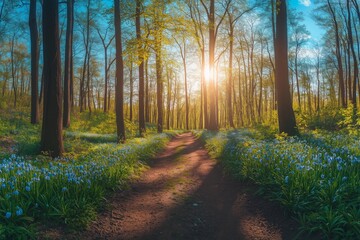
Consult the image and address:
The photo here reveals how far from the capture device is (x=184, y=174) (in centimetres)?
768

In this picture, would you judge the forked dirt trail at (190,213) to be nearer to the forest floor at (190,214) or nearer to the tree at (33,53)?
A: the forest floor at (190,214)

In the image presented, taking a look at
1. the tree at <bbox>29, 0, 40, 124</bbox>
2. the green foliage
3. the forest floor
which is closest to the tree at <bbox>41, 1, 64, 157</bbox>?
the forest floor

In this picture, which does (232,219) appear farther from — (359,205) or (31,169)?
(31,169)

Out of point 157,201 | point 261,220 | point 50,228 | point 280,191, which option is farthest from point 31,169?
point 280,191

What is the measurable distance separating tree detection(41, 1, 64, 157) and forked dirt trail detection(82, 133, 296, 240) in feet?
10.7

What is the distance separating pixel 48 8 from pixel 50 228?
266 inches

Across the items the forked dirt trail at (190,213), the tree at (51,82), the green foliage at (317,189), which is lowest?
the forked dirt trail at (190,213)

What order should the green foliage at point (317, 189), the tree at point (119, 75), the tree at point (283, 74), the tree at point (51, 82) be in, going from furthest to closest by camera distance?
the tree at point (119, 75) → the tree at point (283, 74) → the tree at point (51, 82) → the green foliage at point (317, 189)

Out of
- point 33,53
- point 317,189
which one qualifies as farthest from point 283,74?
point 33,53

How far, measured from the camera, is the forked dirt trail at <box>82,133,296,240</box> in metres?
3.83

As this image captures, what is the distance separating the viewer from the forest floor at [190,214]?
3.80m

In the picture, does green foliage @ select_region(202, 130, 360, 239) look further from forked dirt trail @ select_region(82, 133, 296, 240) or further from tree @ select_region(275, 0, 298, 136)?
tree @ select_region(275, 0, 298, 136)

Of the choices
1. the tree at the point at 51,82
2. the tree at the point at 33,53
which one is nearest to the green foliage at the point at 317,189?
the tree at the point at 51,82

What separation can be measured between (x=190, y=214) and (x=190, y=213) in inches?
2.5
